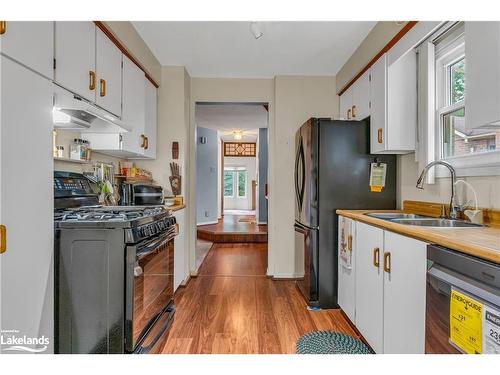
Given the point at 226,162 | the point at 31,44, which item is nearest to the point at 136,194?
the point at 31,44

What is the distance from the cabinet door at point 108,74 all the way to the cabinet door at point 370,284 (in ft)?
6.51

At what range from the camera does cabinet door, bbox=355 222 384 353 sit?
163cm

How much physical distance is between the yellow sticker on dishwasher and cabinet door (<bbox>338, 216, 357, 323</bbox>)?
40.7 inches

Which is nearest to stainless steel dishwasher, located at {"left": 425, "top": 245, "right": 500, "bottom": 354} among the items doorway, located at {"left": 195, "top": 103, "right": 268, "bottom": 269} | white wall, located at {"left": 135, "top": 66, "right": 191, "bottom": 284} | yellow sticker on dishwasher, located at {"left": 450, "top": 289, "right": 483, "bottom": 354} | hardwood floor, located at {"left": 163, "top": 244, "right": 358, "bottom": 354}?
yellow sticker on dishwasher, located at {"left": 450, "top": 289, "right": 483, "bottom": 354}

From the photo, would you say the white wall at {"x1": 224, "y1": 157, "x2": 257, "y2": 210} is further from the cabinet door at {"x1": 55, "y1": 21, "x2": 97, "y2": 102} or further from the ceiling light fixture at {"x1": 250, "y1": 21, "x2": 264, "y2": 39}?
the cabinet door at {"x1": 55, "y1": 21, "x2": 97, "y2": 102}

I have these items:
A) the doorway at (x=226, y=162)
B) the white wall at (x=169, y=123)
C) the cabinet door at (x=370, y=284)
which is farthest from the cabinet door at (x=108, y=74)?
the cabinet door at (x=370, y=284)

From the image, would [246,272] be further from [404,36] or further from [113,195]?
[404,36]

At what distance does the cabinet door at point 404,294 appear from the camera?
48.8 inches

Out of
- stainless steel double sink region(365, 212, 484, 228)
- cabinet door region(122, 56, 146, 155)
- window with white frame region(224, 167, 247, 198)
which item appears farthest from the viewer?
window with white frame region(224, 167, 247, 198)

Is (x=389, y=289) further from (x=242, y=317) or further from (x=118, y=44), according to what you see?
(x=118, y=44)

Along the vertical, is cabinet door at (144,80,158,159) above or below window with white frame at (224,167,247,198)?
above

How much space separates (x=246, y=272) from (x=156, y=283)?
199cm

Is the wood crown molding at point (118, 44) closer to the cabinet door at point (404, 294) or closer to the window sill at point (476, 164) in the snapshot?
the cabinet door at point (404, 294)

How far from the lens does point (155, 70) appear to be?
297cm
